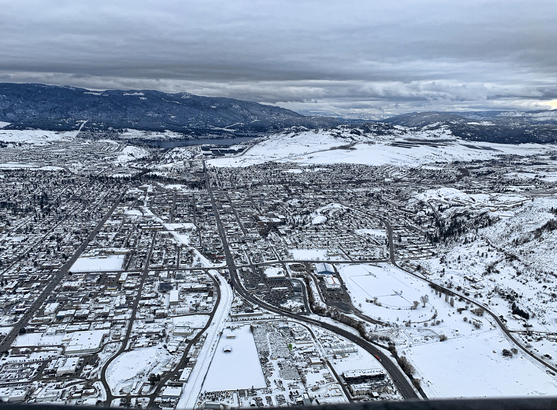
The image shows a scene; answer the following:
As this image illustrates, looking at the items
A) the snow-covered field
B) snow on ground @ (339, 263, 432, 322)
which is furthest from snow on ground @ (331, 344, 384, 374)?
snow on ground @ (339, 263, 432, 322)

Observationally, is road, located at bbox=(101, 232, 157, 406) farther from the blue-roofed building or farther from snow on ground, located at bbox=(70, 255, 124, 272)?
the blue-roofed building

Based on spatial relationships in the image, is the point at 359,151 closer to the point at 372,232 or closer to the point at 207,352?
the point at 372,232

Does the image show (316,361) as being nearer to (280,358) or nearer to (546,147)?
(280,358)

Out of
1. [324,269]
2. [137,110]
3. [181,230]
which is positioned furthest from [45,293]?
[137,110]

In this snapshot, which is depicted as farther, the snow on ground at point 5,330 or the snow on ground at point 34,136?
the snow on ground at point 34,136

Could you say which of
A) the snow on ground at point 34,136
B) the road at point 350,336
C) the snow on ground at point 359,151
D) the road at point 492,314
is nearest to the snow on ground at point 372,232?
the road at point 492,314

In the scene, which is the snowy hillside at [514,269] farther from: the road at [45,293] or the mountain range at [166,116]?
the mountain range at [166,116]

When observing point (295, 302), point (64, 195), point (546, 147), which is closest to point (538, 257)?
point (295, 302)
